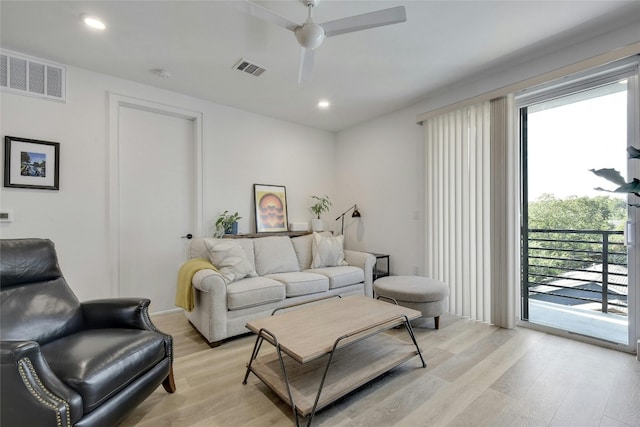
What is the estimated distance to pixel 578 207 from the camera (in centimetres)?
281

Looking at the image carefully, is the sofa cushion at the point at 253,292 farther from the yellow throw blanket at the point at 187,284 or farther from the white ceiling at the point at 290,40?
the white ceiling at the point at 290,40

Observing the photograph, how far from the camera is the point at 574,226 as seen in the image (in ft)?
9.43

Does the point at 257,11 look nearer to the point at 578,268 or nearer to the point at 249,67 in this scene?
the point at 249,67

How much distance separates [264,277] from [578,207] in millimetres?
3269

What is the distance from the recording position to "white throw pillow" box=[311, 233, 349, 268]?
383 cm

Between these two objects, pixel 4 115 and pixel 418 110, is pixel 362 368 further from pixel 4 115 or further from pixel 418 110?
pixel 4 115

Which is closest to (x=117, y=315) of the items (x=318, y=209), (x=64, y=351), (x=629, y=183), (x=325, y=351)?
(x=64, y=351)

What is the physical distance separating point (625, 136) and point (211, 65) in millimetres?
Answer: 3735

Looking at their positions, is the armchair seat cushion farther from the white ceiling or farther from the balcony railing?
the balcony railing

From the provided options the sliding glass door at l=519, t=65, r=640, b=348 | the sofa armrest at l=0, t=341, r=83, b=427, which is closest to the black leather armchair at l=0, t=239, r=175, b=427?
the sofa armrest at l=0, t=341, r=83, b=427

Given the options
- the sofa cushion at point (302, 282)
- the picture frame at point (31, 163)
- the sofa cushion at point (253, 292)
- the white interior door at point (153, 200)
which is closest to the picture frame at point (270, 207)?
the white interior door at point (153, 200)

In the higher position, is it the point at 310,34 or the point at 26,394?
the point at 310,34

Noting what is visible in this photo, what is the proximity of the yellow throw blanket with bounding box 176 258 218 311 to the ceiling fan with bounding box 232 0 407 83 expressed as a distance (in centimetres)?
217

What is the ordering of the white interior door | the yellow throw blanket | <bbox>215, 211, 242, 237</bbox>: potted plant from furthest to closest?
<bbox>215, 211, 242, 237</bbox>: potted plant < the white interior door < the yellow throw blanket
